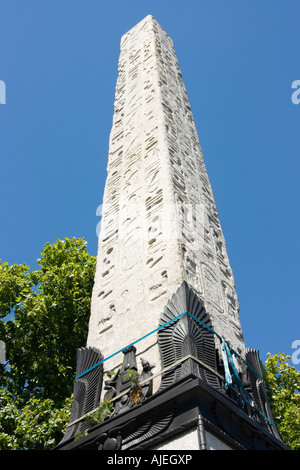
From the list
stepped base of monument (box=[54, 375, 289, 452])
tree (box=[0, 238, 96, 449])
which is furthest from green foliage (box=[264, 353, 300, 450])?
stepped base of monument (box=[54, 375, 289, 452])

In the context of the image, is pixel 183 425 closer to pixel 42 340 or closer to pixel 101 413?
pixel 101 413

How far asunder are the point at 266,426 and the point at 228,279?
2.03 m

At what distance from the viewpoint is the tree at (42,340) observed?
7418mm

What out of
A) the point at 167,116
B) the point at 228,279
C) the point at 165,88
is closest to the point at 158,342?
the point at 228,279

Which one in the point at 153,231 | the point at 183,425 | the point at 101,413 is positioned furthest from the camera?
the point at 153,231

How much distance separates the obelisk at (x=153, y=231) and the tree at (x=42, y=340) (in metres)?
2.98

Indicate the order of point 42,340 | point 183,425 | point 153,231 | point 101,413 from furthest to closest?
1. point 42,340
2. point 153,231
3. point 101,413
4. point 183,425

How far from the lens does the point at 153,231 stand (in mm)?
5215

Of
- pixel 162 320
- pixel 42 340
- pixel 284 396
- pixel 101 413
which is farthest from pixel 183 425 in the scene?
pixel 284 396

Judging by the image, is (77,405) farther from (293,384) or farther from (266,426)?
(293,384)

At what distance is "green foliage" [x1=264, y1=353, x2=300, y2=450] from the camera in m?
8.77

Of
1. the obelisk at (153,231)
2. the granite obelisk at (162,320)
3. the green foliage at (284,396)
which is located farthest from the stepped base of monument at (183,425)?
the green foliage at (284,396)

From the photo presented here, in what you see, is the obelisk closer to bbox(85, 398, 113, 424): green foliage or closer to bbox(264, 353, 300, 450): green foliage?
bbox(85, 398, 113, 424): green foliage

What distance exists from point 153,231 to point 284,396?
6.29 m
